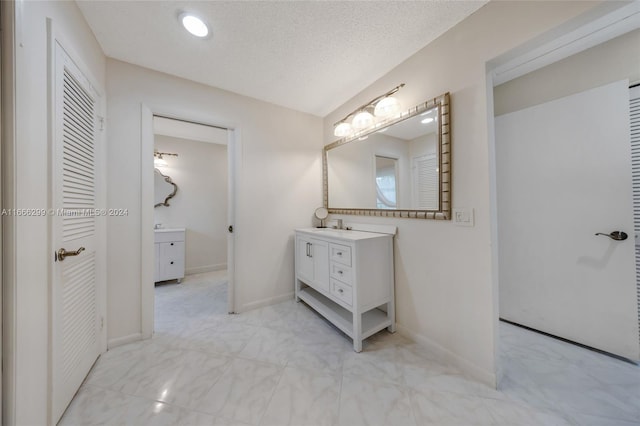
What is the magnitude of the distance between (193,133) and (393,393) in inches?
159

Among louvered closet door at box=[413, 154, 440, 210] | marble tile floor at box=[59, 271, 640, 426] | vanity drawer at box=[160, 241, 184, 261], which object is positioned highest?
louvered closet door at box=[413, 154, 440, 210]

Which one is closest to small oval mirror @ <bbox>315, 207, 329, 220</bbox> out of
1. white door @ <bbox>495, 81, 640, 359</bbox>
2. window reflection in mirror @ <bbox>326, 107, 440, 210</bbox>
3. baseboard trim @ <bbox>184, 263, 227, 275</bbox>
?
window reflection in mirror @ <bbox>326, 107, 440, 210</bbox>

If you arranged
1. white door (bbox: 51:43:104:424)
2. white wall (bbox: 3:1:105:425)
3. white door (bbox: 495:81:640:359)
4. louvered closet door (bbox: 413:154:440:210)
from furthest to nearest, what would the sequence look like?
louvered closet door (bbox: 413:154:440:210)
white door (bbox: 495:81:640:359)
white door (bbox: 51:43:104:424)
white wall (bbox: 3:1:105:425)

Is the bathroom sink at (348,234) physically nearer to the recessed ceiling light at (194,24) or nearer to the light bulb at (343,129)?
the light bulb at (343,129)

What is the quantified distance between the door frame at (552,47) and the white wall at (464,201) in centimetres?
3

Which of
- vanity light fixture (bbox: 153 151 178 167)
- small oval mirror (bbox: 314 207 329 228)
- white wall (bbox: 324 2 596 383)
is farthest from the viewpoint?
vanity light fixture (bbox: 153 151 178 167)

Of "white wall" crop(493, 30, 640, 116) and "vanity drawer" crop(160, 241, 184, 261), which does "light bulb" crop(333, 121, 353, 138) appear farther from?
"vanity drawer" crop(160, 241, 184, 261)

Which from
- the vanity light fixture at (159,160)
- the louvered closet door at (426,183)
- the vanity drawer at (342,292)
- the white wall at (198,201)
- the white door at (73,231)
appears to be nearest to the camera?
the white door at (73,231)

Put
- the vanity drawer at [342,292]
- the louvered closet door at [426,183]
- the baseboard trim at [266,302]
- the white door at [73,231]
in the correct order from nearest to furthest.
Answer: the white door at [73,231]
the louvered closet door at [426,183]
the vanity drawer at [342,292]
the baseboard trim at [266,302]

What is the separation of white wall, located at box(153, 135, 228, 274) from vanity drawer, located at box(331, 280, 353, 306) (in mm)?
2860

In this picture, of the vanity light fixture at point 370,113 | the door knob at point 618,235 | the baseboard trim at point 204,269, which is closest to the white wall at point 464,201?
the vanity light fixture at point 370,113

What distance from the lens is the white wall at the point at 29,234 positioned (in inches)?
30.6

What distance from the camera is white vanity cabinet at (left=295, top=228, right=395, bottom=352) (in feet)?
5.39

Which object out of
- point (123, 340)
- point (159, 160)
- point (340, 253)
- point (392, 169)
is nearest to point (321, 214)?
point (340, 253)
